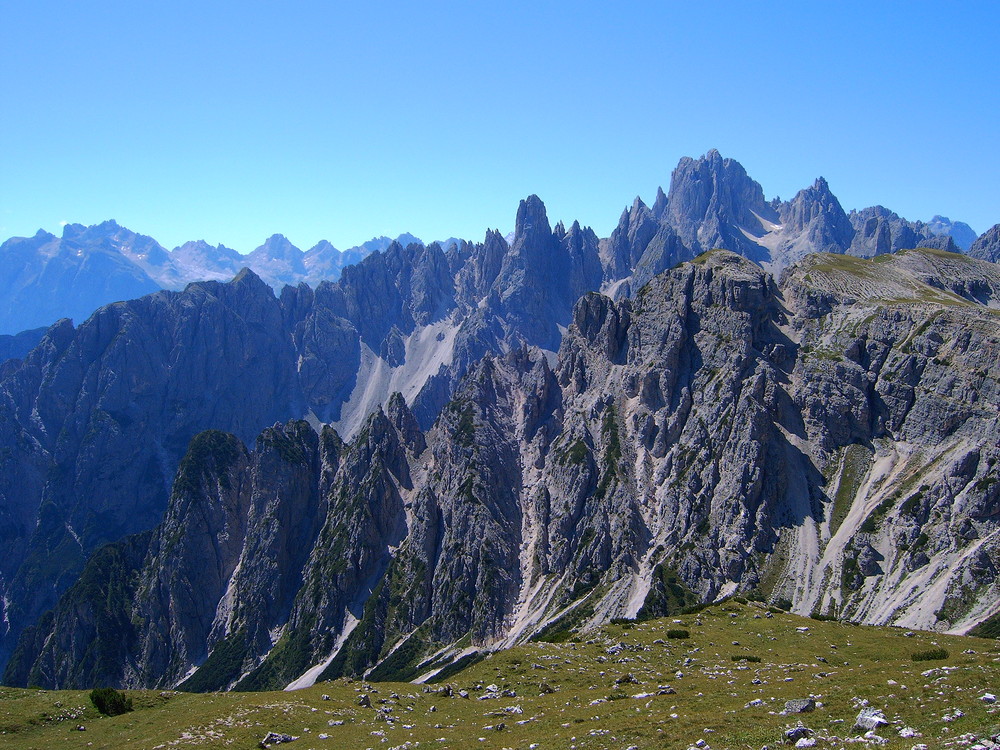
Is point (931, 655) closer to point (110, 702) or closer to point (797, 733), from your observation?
point (797, 733)

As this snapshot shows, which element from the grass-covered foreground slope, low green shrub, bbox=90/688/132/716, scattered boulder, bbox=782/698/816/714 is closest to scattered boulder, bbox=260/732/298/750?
the grass-covered foreground slope

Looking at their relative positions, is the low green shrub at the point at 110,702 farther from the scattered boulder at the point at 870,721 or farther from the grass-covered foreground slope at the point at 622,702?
the scattered boulder at the point at 870,721

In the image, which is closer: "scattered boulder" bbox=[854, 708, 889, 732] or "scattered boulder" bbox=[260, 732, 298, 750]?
"scattered boulder" bbox=[854, 708, 889, 732]

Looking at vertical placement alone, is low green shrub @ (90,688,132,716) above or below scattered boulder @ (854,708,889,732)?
below

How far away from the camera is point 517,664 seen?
76.8 metres

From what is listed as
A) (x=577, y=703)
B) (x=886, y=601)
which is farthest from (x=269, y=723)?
(x=886, y=601)

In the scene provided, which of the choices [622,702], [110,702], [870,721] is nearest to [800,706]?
[870,721]

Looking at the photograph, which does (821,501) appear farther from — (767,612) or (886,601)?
(767,612)

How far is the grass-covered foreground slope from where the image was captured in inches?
1463

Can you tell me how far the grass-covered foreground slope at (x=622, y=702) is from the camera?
3716 centimetres

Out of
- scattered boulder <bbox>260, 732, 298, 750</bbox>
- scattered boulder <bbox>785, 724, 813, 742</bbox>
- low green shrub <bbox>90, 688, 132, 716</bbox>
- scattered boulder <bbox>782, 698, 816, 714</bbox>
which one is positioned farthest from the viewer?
low green shrub <bbox>90, 688, 132, 716</bbox>

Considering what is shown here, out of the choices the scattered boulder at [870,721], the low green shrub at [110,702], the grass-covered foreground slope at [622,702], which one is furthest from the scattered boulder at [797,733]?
the low green shrub at [110,702]

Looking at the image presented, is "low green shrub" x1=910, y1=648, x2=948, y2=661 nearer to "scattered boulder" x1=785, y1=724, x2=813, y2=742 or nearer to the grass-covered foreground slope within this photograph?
the grass-covered foreground slope

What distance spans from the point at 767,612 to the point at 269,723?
249 feet
